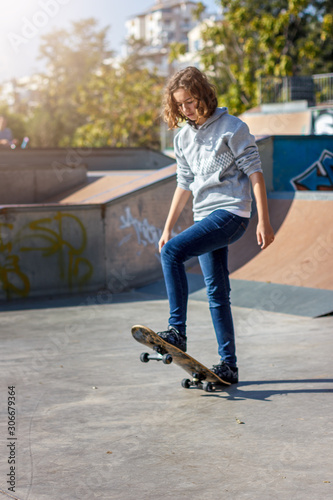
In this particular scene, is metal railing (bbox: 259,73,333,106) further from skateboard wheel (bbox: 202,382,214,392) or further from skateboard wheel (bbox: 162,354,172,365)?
skateboard wheel (bbox: 162,354,172,365)

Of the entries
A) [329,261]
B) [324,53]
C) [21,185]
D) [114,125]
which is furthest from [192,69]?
[114,125]

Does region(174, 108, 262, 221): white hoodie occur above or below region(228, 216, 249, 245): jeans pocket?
above

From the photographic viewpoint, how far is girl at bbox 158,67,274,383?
3.71m

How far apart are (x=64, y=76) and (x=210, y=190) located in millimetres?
75701

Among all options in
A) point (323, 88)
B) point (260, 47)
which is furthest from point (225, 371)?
point (260, 47)

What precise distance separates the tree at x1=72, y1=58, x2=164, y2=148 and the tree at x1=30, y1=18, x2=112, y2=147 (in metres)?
12.0

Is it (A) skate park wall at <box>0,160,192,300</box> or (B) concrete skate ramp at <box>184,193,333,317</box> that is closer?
(B) concrete skate ramp at <box>184,193,333,317</box>

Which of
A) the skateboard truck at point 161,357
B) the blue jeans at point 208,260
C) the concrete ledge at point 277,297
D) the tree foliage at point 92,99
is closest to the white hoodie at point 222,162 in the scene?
the blue jeans at point 208,260

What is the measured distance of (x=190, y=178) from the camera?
13.5 feet

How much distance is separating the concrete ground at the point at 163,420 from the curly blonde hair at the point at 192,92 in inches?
68.9

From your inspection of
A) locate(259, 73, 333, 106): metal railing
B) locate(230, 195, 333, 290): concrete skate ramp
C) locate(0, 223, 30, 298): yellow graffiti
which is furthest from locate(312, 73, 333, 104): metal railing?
locate(0, 223, 30, 298): yellow graffiti

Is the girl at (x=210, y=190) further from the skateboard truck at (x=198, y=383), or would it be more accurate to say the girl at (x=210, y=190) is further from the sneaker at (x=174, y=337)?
the skateboard truck at (x=198, y=383)

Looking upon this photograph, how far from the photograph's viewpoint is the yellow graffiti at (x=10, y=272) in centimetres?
798

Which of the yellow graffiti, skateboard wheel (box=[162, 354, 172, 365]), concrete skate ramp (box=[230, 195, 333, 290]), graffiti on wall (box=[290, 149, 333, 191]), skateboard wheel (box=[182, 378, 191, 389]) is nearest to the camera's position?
skateboard wheel (box=[162, 354, 172, 365])
